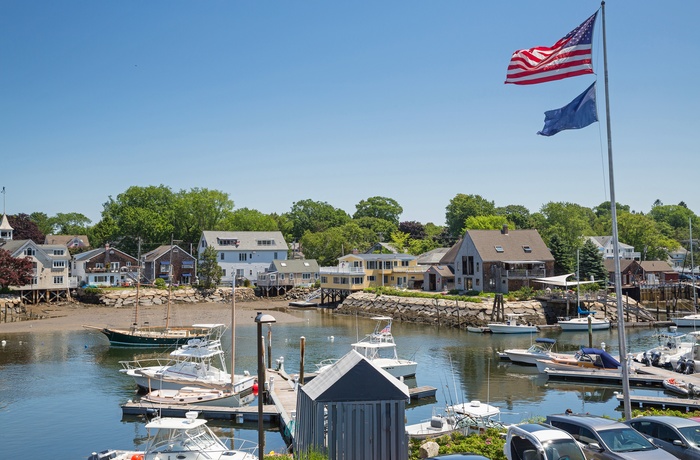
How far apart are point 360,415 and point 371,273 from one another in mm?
66439

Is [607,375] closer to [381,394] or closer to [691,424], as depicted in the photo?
[691,424]


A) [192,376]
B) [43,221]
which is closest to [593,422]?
[192,376]

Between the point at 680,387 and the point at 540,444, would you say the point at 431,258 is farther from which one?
the point at 540,444

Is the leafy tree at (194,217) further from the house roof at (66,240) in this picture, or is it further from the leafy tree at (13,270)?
the leafy tree at (13,270)

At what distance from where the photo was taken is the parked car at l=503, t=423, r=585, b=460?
45.4 feet

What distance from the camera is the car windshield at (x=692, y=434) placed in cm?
1538

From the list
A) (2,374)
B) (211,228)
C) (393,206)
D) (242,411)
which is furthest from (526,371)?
(393,206)

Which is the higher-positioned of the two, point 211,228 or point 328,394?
point 211,228

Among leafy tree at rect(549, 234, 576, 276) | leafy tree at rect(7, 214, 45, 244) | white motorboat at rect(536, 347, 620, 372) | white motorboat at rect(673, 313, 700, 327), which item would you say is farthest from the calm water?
leafy tree at rect(7, 214, 45, 244)

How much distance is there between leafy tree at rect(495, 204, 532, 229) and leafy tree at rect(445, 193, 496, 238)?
11.3 feet

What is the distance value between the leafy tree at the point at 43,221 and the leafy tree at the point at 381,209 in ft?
242

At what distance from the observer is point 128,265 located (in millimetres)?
89938

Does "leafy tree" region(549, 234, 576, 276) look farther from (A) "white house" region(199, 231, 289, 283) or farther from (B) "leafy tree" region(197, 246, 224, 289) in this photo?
(B) "leafy tree" region(197, 246, 224, 289)

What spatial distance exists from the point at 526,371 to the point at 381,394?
1059 inches
